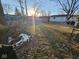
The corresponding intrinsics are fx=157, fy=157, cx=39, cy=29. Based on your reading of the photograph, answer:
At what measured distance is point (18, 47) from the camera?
9742 millimetres

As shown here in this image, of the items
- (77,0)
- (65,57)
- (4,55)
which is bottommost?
(65,57)

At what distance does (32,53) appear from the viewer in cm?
852

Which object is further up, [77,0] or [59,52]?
[77,0]

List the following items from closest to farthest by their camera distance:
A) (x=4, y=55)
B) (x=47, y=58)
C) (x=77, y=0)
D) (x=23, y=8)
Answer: (x=4, y=55) < (x=47, y=58) < (x=23, y=8) < (x=77, y=0)

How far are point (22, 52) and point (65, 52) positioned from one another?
7.86 feet

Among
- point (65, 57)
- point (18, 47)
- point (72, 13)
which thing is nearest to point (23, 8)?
point (72, 13)

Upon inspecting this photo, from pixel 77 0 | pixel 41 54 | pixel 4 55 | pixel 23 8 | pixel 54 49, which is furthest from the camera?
pixel 77 0

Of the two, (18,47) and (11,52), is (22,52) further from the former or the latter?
(11,52)

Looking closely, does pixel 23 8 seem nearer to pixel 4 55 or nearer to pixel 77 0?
pixel 77 0

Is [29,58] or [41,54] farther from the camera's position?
[41,54]

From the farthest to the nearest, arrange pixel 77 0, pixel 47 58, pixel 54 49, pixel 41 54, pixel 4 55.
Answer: pixel 77 0 < pixel 54 49 < pixel 41 54 < pixel 47 58 < pixel 4 55

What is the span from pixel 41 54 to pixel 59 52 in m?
1.05

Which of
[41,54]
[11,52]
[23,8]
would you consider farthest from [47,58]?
[23,8]

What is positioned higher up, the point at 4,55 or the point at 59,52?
Answer: the point at 4,55
